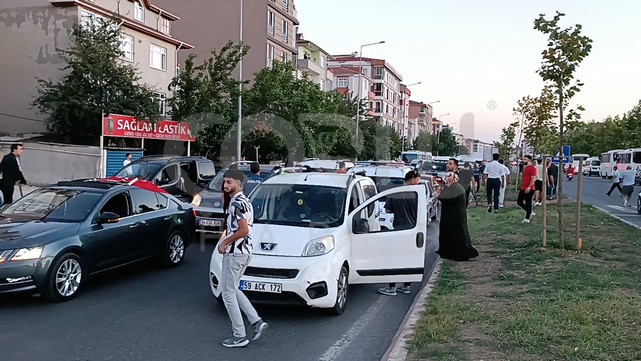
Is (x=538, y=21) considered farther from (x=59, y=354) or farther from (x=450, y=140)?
(x=450, y=140)

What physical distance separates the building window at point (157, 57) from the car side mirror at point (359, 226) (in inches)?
1198

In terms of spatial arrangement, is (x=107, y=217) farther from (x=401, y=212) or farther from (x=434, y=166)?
(x=434, y=166)

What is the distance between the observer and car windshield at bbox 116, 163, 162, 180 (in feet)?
49.5

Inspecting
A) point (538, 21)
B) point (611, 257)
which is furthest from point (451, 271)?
point (538, 21)

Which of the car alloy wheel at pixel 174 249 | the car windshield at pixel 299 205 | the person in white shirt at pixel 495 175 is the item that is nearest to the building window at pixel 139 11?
the person in white shirt at pixel 495 175

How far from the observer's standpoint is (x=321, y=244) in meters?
6.95

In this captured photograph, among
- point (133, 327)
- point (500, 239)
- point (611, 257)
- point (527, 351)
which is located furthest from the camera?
point (500, 239)

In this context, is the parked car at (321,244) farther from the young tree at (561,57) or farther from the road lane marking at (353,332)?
the young tree at (561,57)

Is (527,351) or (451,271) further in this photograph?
(451,271)

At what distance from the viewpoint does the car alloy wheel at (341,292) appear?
7.01m

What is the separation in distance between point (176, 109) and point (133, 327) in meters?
26.5

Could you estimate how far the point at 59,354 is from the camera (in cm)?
540

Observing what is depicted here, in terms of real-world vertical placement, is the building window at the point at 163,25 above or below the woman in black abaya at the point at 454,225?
above

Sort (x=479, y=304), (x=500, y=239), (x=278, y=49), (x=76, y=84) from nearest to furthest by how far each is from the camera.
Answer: (x=479, y=304)
(x=500, y=239)
(x=76, y=84)
(x=278, y=49)
